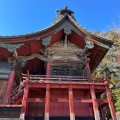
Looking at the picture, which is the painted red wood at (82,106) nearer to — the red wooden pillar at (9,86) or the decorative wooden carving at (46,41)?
the decorative wooden carving at (46,41)

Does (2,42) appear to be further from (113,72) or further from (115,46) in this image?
(115,46)

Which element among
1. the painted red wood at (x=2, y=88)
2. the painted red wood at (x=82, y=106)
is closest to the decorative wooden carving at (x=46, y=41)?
the painted red wood at (x=2, y=88)

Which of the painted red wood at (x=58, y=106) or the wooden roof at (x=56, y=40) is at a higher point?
the wooden roof at (x=56, y=40)

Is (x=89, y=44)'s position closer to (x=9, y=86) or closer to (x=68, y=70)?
(x=68, y=70)

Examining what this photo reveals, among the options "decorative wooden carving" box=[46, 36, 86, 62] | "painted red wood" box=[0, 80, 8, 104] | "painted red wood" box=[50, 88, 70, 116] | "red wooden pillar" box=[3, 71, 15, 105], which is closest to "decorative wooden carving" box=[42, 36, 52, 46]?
"decorative wooden carving" box=[46, 36, 86, 62]

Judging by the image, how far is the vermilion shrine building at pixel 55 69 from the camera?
295 inches

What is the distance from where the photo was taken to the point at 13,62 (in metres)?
9.44

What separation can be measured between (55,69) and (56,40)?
2354 millimetres

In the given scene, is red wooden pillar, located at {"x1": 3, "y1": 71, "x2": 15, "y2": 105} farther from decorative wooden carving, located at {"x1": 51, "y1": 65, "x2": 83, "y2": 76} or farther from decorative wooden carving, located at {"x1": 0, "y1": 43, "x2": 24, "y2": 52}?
decorative wooden carving, located at {"x1": 51, "y1": 65, "x2": 83, "y2": 76}

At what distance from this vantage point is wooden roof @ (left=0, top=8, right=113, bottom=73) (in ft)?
30.3

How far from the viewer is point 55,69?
9992 millimetres

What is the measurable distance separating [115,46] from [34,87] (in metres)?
20.1

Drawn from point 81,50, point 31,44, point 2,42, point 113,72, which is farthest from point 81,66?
point 113,72

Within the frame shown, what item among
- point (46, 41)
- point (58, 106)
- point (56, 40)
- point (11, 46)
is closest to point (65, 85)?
point (58, 106)
